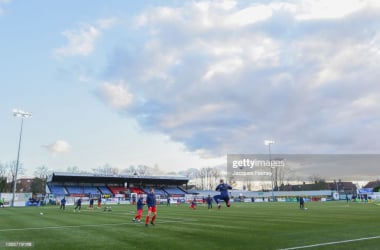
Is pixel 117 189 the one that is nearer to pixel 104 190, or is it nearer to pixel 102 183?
pixel 104 190

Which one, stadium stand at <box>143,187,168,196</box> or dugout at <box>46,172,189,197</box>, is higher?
dugout at <box>46,172,189,197</box>

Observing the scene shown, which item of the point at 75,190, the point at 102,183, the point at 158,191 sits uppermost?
the point at 102,183

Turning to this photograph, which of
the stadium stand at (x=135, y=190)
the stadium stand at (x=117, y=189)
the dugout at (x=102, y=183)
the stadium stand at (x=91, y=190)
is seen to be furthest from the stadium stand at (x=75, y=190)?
the stadium stand at (x=135, y=190)

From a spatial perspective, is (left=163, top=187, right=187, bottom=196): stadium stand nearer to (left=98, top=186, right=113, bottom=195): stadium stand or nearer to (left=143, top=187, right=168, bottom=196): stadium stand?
(left=143, top=187, right=168, bottom=196): stadium stand

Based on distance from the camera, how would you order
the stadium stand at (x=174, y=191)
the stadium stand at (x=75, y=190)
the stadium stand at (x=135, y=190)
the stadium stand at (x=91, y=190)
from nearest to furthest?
the stadium stand at (x=75, y=190) < the stadium stand at (x=91, y=190) < the stadium stand at (x=135, y=190) < the stadium stand at (x=174, y=191)

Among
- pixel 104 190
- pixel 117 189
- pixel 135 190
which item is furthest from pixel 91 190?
pixel 135 190

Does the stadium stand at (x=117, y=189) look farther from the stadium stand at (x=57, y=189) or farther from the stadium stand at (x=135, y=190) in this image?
the stadium stand at (x=57, y=189)

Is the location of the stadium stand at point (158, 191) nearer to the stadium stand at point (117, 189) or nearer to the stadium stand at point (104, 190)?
the stadium stand at point (117, 189)

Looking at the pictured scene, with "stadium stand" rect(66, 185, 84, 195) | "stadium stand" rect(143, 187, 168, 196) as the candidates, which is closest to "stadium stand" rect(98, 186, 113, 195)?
"stadium stand" rect(66, 185, 84, 195)

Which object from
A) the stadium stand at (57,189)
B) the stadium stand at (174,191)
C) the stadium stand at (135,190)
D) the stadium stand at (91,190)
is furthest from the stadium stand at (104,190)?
the stadium stand at (174,191)

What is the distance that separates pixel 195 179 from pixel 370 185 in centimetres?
8268

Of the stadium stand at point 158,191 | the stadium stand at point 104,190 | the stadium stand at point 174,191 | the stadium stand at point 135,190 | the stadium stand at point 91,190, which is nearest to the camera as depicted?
the stadium stand at point 91,190

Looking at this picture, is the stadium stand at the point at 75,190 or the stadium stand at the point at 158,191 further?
the stadium stand at the point at 158,191

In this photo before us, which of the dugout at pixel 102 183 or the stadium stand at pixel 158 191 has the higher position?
the dugout at pixel 102 183
